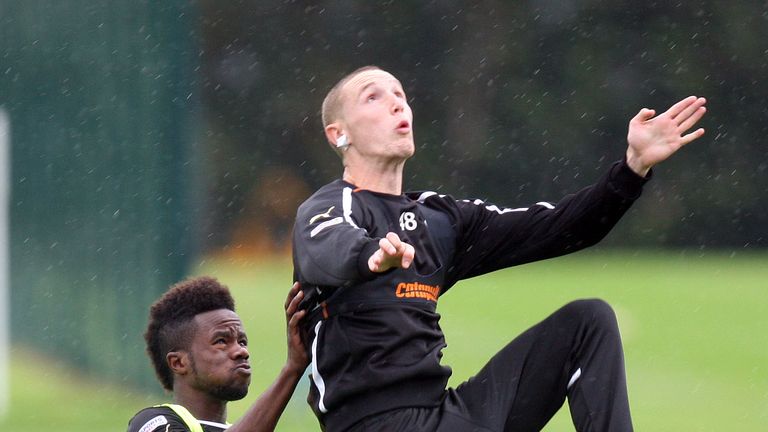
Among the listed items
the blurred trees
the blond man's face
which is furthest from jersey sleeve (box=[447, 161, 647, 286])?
the blurred trees

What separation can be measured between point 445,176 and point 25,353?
397 inches

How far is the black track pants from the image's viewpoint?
4.30 meters

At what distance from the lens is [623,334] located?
17.4 m

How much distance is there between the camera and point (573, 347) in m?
4.43

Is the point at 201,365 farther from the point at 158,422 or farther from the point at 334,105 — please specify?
the point at 334,105

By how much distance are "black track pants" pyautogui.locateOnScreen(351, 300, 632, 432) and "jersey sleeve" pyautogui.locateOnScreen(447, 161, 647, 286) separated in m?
0.38

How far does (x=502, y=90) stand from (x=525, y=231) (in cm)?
1646

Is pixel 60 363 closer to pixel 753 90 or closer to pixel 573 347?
pixel 573 347

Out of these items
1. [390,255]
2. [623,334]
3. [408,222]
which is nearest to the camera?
[390,255]

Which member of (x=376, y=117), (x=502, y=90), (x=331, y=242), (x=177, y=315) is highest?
(x=376, y=117)

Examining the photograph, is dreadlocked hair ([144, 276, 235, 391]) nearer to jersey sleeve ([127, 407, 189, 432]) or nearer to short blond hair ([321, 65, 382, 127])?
jersey sleeve ([127, 407, 189, 432])

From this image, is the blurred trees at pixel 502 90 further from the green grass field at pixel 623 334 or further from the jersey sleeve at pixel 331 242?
the jersey sleeve at pixel 331 242

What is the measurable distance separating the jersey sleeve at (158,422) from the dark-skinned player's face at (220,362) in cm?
20

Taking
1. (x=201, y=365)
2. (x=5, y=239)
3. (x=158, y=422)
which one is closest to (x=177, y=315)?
(x=201, y=365)
